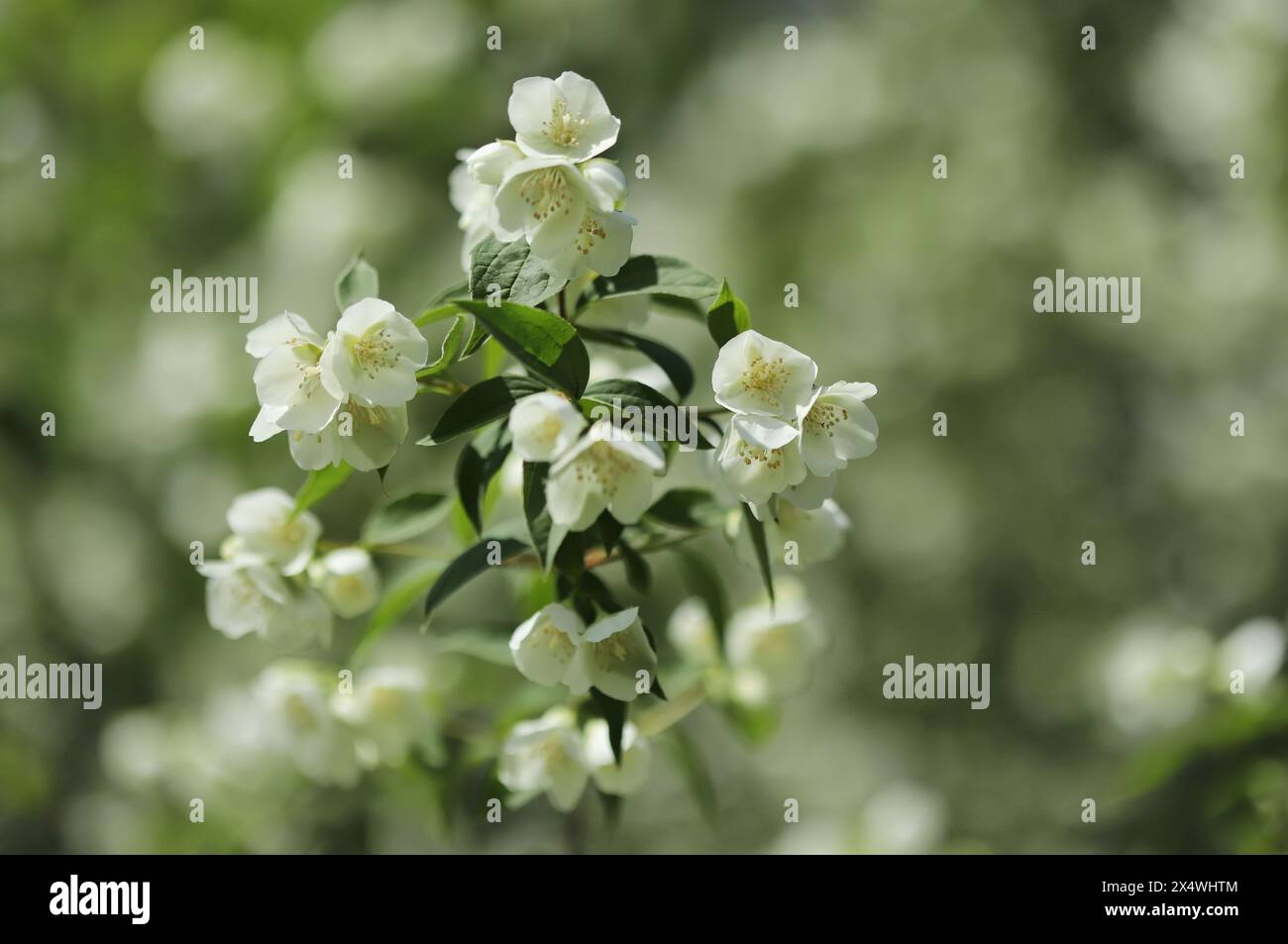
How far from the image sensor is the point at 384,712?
55.1 inches

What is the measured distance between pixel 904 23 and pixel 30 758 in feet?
10.9

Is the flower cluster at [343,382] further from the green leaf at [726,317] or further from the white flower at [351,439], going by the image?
the green leaf at [726,317]

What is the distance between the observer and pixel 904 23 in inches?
138

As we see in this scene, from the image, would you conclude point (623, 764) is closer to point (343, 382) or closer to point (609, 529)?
point (609, 529)

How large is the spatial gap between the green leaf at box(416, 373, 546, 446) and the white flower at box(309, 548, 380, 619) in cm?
30

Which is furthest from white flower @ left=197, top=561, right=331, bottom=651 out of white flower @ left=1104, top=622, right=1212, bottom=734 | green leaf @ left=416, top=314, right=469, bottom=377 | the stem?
white flower @ left=1104, top=622, right=1212, bottom=734

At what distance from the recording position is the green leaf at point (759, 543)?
40.9 inches

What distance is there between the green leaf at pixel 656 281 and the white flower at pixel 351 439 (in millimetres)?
238

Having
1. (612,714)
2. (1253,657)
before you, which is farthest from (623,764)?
(1253,657)

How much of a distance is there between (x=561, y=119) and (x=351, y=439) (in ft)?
1.13

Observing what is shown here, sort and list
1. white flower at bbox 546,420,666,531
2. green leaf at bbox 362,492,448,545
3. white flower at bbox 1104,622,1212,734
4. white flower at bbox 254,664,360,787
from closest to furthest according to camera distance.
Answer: white flower at bbox 546,420,666,531, green leaf at bbox 362,492,448,545, white flower at bbox 254,664,360,787, white flower at bbox 1104,622,1212,734

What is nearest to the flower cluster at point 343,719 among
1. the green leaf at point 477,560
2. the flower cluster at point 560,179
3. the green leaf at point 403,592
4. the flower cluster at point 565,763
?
the green leaf at point 403,592

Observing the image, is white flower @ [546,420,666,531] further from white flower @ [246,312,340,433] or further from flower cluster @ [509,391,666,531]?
white flower @ [246,312,340,433]

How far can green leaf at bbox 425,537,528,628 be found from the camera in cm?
109
